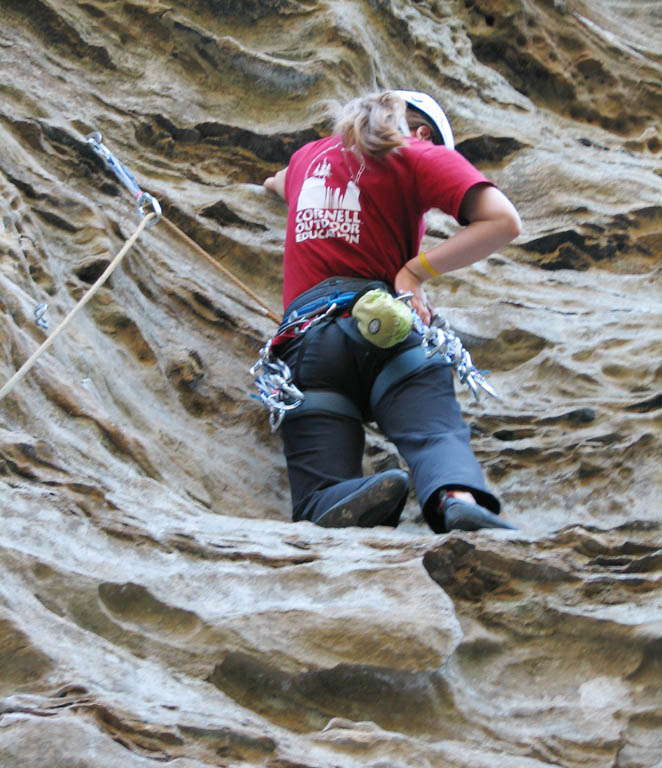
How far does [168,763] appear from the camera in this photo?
2148 mm

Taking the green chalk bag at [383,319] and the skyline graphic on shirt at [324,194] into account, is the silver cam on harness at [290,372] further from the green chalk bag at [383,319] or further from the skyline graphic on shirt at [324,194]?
the skyline graphic on shirt at [324,194]

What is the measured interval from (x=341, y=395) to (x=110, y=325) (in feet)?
3.14

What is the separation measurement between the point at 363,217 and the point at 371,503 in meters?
1.25

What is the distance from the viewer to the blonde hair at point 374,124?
395 centimetres

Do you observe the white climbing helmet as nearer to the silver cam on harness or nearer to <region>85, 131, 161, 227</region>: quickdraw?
the silver cam on harness

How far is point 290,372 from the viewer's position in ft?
12.6

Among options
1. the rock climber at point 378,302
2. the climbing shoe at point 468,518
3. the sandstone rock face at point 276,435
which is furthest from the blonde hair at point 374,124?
the climbing shoe at point 468,518

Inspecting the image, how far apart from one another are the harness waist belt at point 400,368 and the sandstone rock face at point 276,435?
0.47 meters

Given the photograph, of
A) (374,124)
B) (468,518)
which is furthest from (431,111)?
(468,518)

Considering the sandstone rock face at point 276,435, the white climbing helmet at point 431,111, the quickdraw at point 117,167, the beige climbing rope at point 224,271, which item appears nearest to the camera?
the sandstone rock face at point 276,435

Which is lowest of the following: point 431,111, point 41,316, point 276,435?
point 276,435

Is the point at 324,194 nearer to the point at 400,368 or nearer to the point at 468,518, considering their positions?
the point at 400,368

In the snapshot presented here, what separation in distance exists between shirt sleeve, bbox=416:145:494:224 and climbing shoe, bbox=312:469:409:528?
41.0 inches

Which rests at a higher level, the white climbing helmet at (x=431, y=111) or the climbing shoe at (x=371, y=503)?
the white climbing helmet at (x=431, y=111)
